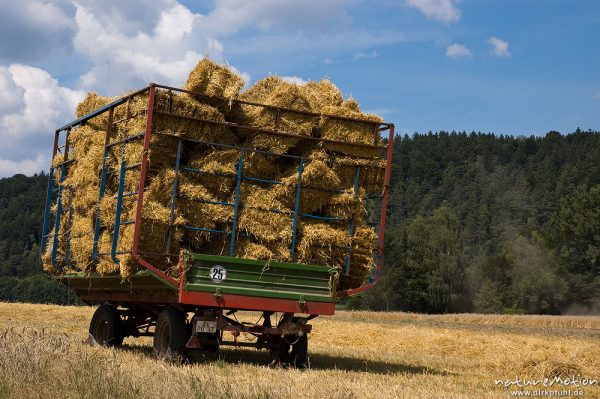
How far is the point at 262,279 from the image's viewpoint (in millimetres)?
12125

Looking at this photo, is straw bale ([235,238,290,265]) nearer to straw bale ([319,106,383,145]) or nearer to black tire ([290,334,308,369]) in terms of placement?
black tire ([290,334,308,369])

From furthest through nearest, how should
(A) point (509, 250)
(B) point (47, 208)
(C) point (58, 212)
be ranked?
(A) point (509, 250) → (B) point (47, 208) → (C) point (58, 212)

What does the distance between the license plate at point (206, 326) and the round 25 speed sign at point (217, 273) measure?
0.59m

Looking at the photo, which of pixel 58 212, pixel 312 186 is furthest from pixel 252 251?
pixel 58 212

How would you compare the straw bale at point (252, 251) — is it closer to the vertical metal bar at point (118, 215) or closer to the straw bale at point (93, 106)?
the vertical metal bar at point (118, 215)

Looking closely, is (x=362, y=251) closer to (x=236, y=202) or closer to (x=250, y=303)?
(x=250, y=303)

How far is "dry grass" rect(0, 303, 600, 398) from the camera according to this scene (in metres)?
8.04

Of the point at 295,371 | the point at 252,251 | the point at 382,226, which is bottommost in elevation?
the point at 295,371

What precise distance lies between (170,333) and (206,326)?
0.55 metres

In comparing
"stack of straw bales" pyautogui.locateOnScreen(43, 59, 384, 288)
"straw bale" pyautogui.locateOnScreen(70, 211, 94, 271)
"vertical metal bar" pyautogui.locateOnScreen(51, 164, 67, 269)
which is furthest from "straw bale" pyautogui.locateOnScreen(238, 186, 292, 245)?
"vertical metal bar" pyautogui.locateOnScreen(51, 164, 67, 269)

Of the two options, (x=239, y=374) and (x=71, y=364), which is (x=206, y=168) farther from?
(x=71, y=364)

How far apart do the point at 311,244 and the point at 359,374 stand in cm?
215

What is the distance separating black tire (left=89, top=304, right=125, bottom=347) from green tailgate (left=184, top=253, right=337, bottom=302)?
11.3 ft

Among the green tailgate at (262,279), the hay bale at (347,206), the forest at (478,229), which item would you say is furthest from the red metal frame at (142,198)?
the forest at (478,229)
